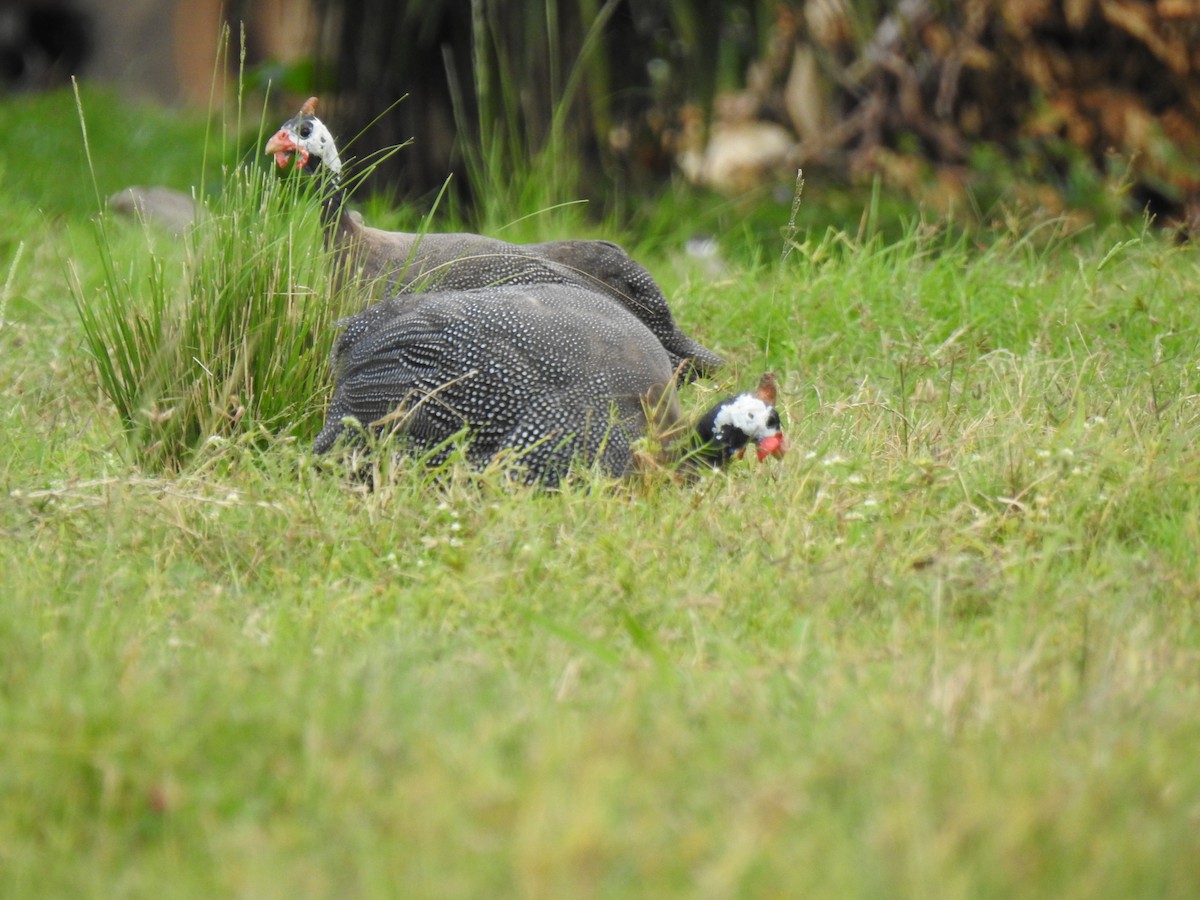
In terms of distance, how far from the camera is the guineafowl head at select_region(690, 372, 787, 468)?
9.55ft

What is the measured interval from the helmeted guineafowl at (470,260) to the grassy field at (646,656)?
23 centimetres

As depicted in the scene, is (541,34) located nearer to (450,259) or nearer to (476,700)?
(450,259)

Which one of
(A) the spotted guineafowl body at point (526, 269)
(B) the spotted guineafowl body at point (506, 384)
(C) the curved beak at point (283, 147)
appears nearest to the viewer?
(B) the spotted guineafowl body at point (506, 384)

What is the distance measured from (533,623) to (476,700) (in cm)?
39

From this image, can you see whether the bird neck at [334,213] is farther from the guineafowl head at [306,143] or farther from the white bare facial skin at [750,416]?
the white bare facial skin at [750,416]

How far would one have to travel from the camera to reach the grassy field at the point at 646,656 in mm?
1559

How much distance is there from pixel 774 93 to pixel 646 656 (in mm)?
4826

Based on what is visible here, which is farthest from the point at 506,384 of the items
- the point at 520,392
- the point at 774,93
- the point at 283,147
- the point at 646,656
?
the point at 774,93

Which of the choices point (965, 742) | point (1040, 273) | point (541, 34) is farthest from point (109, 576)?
point (541, 34)

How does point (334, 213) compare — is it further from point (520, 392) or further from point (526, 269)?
point (520, 392)

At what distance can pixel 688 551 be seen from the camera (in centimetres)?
254

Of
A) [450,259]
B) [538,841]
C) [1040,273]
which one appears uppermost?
[538,841]

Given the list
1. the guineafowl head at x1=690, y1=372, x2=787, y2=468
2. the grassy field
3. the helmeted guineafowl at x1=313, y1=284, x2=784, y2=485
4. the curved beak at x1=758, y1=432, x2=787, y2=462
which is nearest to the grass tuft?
the grassy field

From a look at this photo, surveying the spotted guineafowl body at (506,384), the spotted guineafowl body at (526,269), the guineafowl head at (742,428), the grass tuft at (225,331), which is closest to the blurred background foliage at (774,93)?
the spotted guineafowl body at (526,269)
